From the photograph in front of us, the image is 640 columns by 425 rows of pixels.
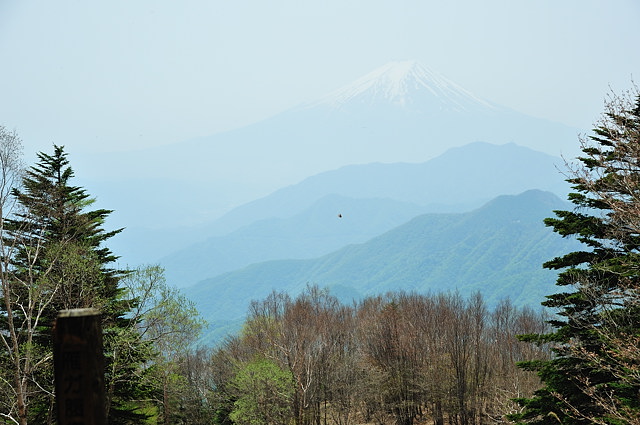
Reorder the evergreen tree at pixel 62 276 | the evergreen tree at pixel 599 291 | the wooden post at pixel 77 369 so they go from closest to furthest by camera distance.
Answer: the wooden post at pixel 77 369
the evergreen tree at pixel 599 291
the evergreen tree at pixel 62 276

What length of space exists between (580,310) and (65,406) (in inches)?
550

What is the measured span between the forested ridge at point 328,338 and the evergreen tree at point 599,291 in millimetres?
53

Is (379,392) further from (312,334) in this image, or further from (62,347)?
(62,347)

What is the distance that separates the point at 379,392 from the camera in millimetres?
40625

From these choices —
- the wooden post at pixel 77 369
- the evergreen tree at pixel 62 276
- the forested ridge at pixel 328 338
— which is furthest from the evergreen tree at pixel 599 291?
the evergreen tree at pixel 62 276

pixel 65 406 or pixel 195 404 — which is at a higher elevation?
pixel 65 406

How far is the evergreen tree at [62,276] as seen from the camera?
64.8 feet

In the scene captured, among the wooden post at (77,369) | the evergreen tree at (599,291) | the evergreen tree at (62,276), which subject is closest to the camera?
the wooden post at (77,369)

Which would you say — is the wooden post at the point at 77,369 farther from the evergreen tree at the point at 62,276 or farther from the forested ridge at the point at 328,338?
the evergreen tree at the point at 62,276

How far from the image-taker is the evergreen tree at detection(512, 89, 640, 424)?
1301 centimetres

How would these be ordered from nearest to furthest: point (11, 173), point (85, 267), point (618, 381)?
point (618, 381) → point (11, 173) → point (85, 267)

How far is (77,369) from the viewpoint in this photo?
412cm

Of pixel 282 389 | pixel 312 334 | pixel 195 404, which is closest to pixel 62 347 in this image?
pixel 282 389

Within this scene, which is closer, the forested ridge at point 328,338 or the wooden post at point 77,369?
the wooden post at point 77,369
